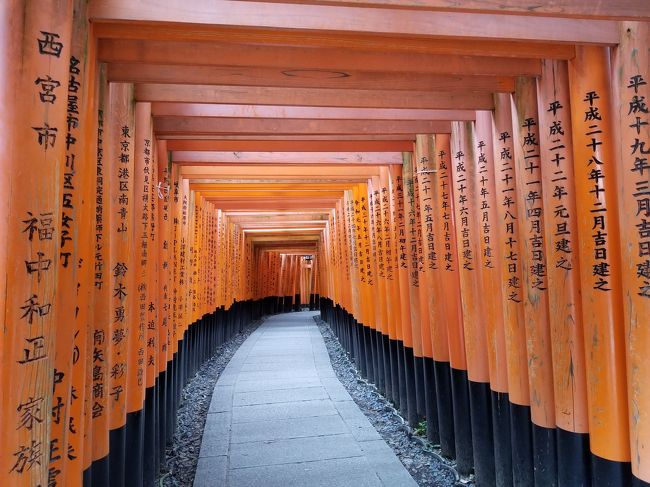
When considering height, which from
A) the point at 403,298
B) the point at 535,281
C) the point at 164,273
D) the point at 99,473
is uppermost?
the point at 164,273

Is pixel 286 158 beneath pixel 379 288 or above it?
above

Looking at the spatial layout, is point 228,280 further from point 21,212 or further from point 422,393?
point 21,212

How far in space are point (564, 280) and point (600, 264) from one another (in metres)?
0.29

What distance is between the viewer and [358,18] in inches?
90.7

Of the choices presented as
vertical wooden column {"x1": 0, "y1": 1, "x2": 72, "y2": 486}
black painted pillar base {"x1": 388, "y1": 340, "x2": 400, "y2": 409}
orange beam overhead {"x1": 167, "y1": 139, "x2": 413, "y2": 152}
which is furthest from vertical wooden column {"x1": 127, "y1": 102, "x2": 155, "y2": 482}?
black painted pillar base {"x1": 388, "y1": 340, "x2": 400, "y2": 409}

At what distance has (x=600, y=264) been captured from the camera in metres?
2.46

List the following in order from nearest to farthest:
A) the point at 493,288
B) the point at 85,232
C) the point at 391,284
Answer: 1. the point at 85,232
2. the point at 493,288
3. the point at 391,284

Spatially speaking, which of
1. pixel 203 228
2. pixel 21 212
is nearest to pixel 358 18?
pixel 21 212

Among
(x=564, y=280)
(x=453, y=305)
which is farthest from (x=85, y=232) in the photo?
(x=453, y=305)

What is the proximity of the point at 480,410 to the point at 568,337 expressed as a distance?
1.38m

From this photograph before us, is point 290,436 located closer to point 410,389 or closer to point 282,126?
point 410,389

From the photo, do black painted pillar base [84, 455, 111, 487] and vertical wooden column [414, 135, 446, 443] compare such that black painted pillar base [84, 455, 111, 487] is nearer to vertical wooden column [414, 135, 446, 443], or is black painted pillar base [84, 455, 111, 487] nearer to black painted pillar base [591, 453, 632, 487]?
black painted pillar base [591, 453, 632, 487]

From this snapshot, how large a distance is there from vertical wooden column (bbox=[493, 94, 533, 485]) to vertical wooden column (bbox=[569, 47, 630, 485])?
628mm

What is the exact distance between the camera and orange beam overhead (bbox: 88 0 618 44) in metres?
2.19
